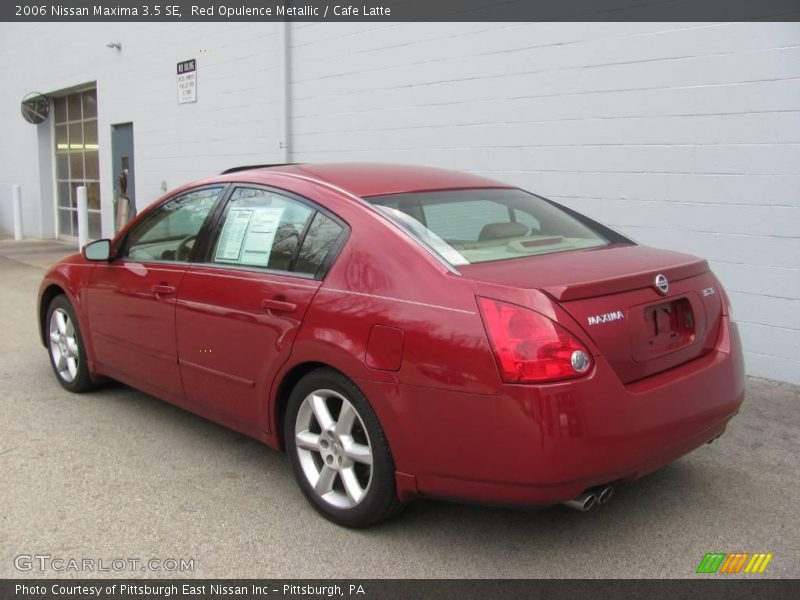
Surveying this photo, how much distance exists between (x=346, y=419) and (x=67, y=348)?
9.68 ft

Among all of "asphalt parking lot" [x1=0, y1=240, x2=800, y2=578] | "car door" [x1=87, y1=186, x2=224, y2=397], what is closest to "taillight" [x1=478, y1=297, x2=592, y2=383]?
A: "asphalt parking lot" [x1=0, y1=240, x2=800, y2=578]

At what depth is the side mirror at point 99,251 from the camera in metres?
4.70

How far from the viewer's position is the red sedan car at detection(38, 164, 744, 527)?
2646 mm

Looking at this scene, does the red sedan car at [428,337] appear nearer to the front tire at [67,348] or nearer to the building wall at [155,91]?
the front tire at [67,348]

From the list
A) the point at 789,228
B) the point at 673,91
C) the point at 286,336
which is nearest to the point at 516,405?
the point at 286,336

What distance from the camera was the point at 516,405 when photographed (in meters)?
2.59

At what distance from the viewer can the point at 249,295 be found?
3.59m

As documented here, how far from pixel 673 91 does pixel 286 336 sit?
12.7 feet

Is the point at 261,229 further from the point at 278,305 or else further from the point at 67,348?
the point at 67,348

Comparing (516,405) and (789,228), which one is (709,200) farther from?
→ (516,405)

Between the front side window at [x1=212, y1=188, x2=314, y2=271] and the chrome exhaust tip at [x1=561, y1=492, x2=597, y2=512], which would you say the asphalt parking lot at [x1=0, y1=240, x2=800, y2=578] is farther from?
the front side window at [x1=212, y1=188, x2=314, y2=271]
